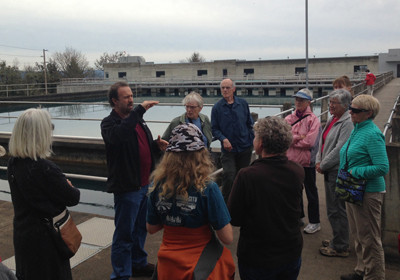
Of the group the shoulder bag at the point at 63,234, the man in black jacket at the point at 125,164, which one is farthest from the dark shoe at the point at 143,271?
the shoulder bag at the point at 63,234

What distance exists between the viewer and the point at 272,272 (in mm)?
2289

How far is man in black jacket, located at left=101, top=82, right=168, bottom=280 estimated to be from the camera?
317cm

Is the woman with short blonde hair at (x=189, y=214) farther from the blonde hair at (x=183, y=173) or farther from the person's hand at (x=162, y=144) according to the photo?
the person's hand at (x=162, y=144)

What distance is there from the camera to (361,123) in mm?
3166

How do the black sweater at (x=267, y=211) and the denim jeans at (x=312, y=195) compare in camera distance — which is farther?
the denim jeans at (x=312, y=195)

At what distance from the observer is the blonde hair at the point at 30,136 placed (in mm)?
2412

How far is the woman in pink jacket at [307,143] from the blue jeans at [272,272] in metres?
2.15

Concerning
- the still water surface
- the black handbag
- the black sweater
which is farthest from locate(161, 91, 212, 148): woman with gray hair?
the still water surface

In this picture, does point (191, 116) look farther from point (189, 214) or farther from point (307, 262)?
point (189, 214)

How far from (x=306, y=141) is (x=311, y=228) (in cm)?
107

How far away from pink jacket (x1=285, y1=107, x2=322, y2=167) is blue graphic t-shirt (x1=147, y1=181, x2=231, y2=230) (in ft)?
7.99

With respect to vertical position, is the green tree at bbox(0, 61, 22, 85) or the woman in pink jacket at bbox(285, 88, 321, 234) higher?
the green tree at bbox(0, 61, 22, 85)

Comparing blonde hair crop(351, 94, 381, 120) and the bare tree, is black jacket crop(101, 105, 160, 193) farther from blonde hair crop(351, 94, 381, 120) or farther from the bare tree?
the bare tree

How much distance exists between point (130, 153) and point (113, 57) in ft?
252
